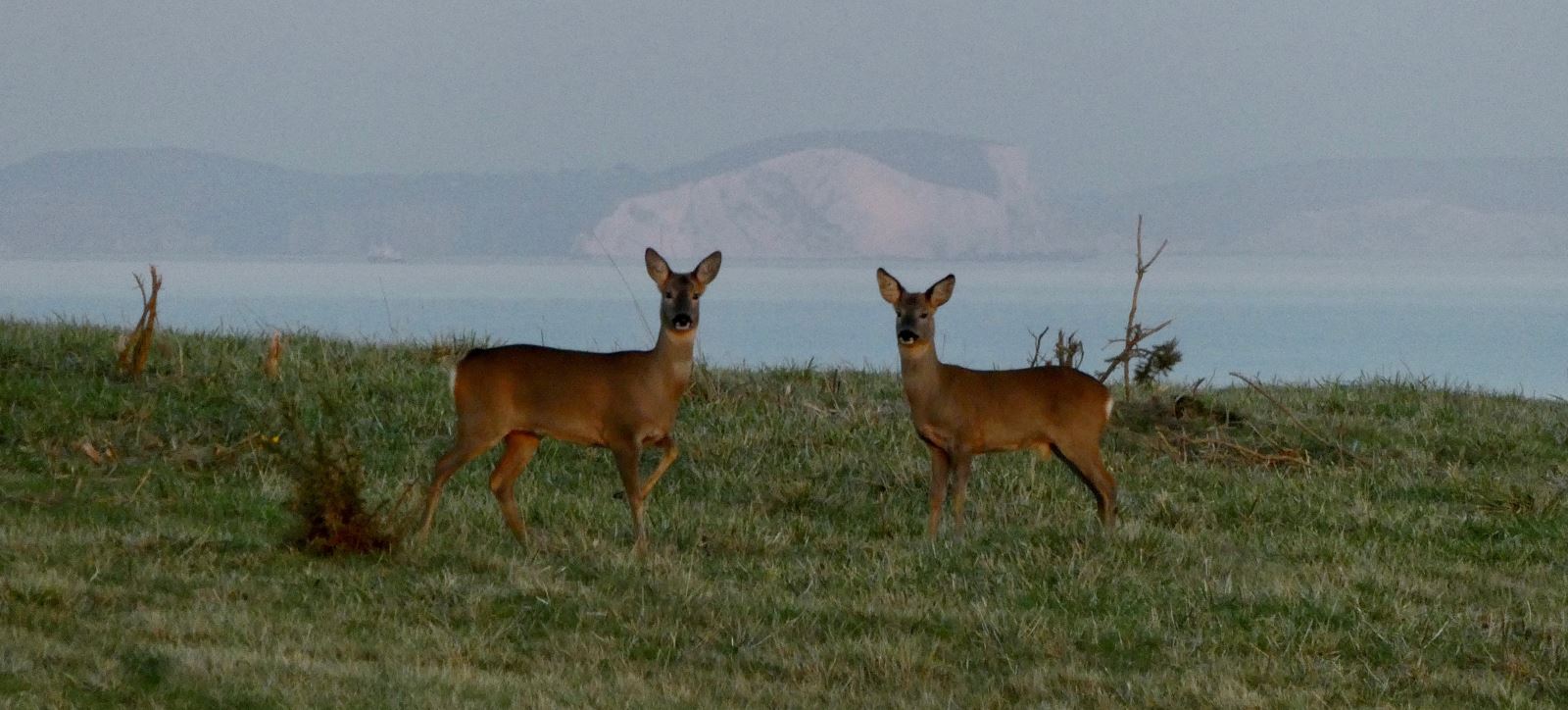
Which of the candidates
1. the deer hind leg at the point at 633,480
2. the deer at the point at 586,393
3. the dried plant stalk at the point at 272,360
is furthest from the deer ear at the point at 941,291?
the dried plant stalk at the point at 272,360

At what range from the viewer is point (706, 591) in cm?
783

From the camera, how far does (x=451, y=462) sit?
337 inches

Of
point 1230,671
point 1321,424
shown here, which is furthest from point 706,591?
point 1321,424

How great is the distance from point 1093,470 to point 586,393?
2673mm

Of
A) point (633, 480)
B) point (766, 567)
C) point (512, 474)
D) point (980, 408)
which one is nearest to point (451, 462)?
point (512, 474)

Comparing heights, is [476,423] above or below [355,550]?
above

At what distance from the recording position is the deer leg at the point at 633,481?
854cm

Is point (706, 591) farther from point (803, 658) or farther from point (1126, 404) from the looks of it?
point (1126, 404)

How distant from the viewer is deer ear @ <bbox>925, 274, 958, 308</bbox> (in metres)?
8.98

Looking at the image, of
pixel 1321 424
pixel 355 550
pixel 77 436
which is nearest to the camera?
pixel 355 550

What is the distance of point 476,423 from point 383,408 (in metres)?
4.33

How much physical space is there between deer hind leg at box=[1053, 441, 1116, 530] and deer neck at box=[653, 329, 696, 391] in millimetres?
1976

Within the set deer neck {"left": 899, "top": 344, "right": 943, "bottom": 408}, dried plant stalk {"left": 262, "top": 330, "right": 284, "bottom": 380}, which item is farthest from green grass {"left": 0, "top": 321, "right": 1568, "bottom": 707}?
deer neck {"left": 899, "top": 344, "right": 943, "bottom": 408}

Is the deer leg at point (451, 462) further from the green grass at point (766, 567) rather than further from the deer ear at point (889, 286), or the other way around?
the deer ear at point (889, 286)
